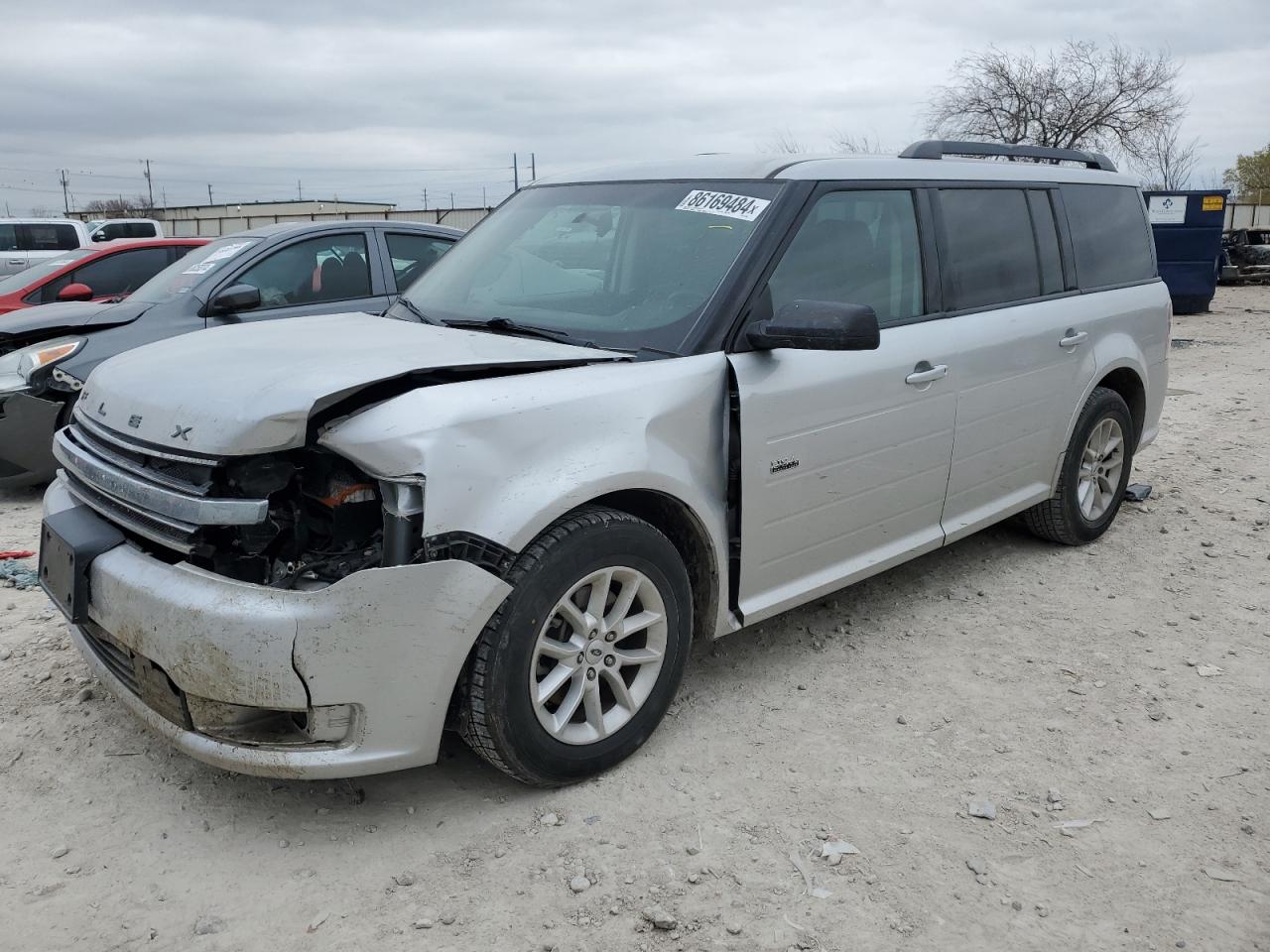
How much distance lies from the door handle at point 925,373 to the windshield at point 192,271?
4608mm

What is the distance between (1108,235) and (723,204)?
2615 millimetres

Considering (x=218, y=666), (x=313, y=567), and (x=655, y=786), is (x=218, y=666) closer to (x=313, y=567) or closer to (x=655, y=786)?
(x=313, y=567)

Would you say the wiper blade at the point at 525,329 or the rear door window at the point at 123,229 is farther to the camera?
the rear door window at the point at 123,229

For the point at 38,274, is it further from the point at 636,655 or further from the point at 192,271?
the point at 636,655

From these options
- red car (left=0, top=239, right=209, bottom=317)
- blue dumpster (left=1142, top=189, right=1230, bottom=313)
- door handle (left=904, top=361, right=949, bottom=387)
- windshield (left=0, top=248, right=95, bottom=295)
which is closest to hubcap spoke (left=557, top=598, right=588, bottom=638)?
door handle (left=904, top=361, right=949, bottom=387)

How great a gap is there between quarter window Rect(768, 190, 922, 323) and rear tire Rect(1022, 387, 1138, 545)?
5.08 ft

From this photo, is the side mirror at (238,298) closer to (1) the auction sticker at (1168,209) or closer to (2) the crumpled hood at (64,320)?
(2) the crumpled hood at (64,320)

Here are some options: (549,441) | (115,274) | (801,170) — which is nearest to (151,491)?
(549,441)

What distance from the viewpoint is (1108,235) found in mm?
5227

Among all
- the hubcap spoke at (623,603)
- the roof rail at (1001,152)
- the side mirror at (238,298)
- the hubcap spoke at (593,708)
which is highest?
the roof rail at (1001,152)

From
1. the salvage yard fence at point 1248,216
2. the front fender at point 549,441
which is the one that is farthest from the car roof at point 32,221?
the salvage yard fence at point 1248,216

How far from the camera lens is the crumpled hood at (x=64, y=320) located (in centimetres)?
625

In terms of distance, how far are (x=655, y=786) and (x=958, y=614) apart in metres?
1.94

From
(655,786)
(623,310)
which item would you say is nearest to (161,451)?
(623,310)
